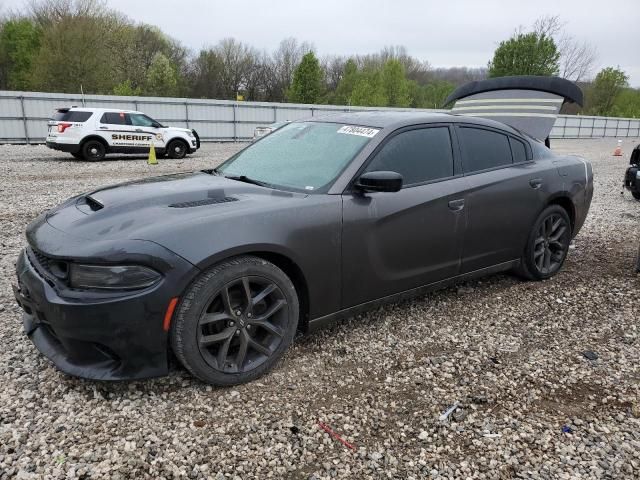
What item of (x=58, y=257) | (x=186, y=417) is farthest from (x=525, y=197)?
(x=58, y=257)

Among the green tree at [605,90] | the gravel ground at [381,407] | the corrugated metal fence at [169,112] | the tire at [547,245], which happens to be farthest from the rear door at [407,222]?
the green tree at [605,90]

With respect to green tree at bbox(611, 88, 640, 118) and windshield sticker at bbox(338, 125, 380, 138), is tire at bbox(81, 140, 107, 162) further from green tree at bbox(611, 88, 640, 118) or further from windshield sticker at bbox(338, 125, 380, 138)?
green tree at bbox(611, 88, 640, 118)

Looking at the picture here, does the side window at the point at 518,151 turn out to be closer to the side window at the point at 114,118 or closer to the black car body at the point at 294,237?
the black car body at the point at 294,237

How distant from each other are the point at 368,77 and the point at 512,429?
155 feet

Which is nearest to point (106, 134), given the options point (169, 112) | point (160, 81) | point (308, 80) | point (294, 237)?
point (169, 112)

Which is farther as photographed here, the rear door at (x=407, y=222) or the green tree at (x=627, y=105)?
the green tree at (x=627, y=105)

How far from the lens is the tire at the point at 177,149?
1597 cm

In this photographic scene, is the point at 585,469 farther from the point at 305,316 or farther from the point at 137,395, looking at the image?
the point at 137,395

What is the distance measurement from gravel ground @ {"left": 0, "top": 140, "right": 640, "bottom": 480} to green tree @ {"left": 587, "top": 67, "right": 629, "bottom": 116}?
50.1 metres

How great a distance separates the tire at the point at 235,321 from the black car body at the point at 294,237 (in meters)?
0.08

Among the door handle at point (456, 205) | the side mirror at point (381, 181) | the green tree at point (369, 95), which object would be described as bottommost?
the door handle at point (456, 205)

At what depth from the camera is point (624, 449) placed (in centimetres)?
235

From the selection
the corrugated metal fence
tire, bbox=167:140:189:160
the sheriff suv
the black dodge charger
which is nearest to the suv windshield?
the sheriff suv

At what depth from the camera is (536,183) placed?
4.26 metres
